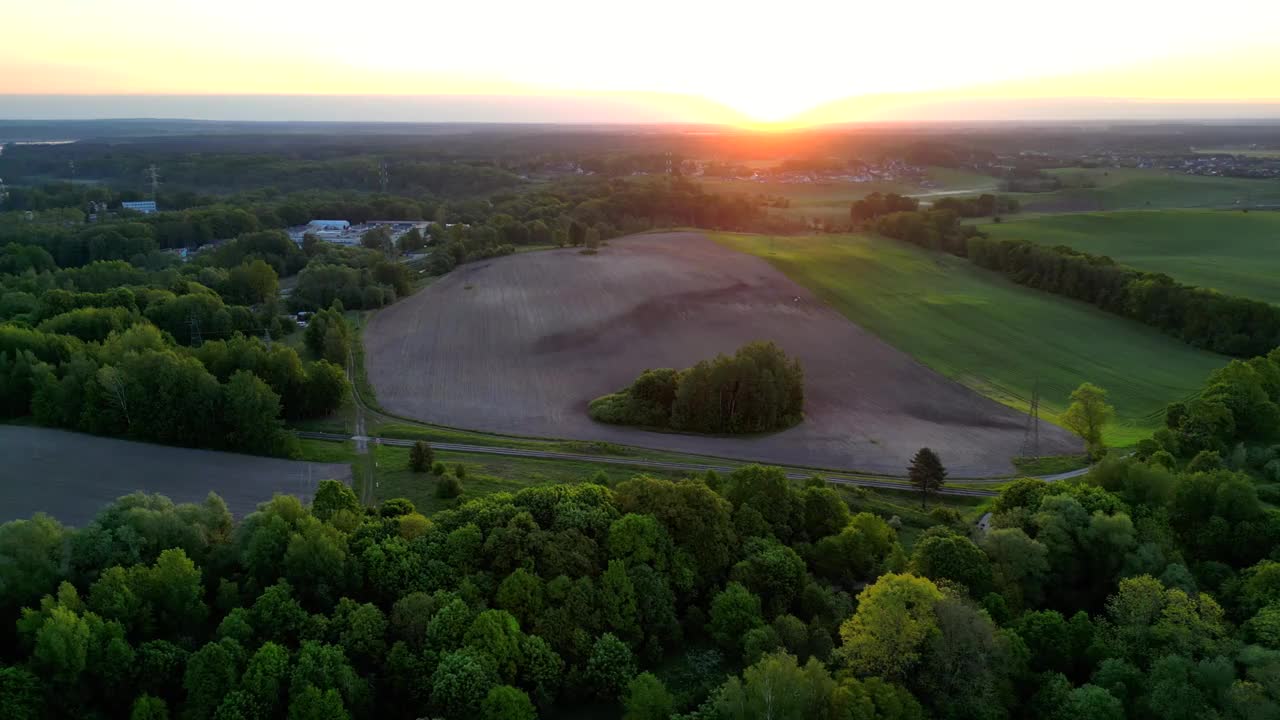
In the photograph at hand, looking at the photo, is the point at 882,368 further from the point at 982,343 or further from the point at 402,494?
the point at 402,494

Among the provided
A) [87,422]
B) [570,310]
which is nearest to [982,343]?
[570,310]

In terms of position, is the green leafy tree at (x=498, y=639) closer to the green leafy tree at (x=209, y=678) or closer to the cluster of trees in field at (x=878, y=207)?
the green leafy tree at (x=209, y=678)

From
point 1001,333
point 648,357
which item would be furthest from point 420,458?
point 1001,333

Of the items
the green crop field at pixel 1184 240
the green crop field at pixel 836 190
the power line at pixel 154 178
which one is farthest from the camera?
the power line at pixel 154 178

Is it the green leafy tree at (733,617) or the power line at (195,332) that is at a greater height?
the power line at (195,332)

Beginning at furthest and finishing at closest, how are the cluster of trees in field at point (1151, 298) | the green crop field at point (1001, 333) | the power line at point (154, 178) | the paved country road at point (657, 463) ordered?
the power line at point (154, 178) → the cluster of trees in field at point (1151, 298) → the green crop field at point (1001, 333) → the paved country road at point (657, 463)

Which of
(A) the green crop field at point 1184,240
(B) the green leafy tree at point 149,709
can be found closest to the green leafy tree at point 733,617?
(B) the green leafy tree at point 149,709

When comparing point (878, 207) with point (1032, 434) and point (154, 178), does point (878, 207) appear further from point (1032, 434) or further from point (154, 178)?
point (154, 178)

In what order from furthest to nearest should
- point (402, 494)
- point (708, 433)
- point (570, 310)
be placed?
1. point (570, 310)
2. point (708, 433)
3. point (402, 494)
